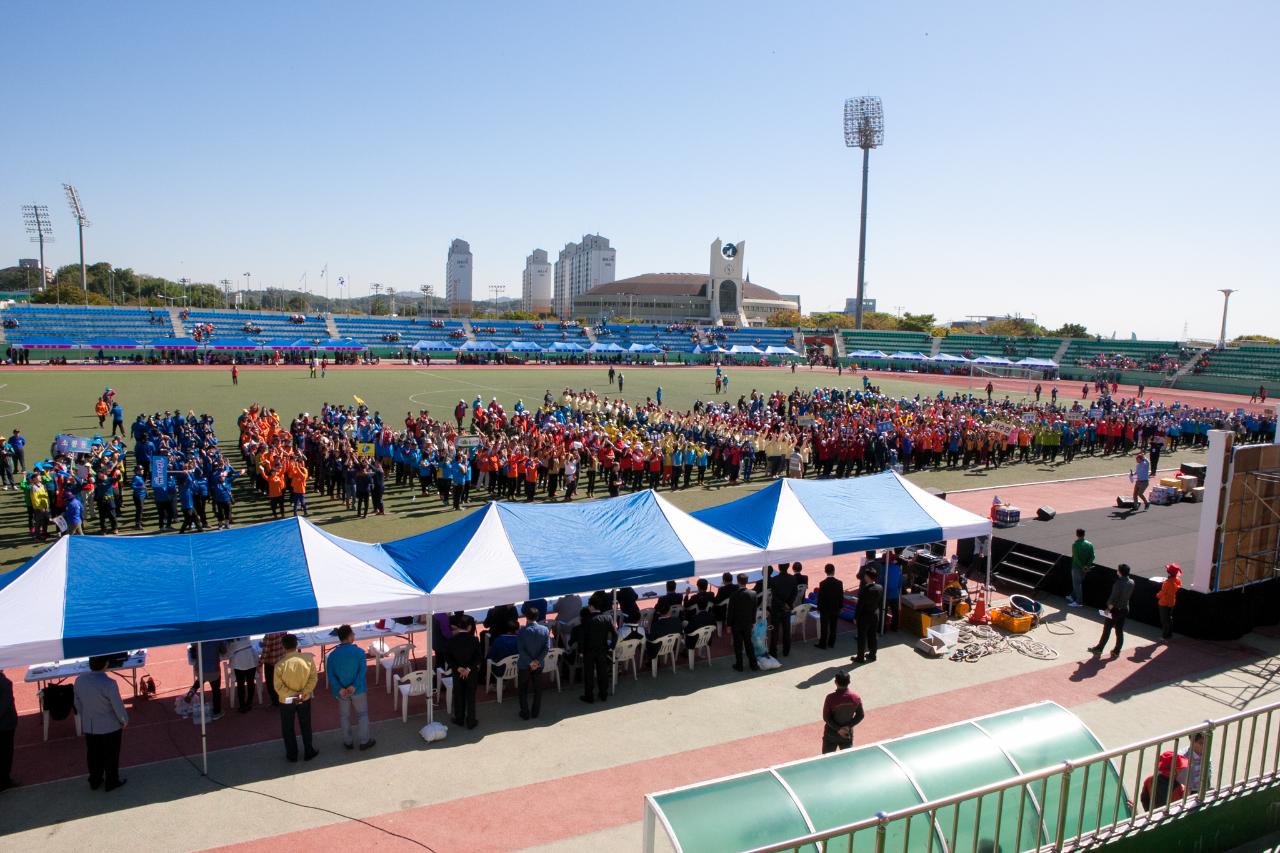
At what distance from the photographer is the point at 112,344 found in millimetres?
57688

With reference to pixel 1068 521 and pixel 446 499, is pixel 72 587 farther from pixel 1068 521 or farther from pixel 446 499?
pixel 1068 521

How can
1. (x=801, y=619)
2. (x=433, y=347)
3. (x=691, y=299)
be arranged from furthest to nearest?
(x=691, y=299), (x=433, y=347), (x=801, y=619)

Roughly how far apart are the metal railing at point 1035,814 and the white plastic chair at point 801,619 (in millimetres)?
5616

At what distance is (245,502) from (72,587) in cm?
1197

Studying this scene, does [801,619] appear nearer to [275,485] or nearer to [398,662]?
[398,662]

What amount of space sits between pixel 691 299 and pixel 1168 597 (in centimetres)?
14808

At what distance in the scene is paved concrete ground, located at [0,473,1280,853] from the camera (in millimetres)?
6812

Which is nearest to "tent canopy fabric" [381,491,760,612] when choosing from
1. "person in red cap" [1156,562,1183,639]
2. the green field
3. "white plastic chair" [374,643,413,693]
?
"white plastic chair" [374,643,413,693]

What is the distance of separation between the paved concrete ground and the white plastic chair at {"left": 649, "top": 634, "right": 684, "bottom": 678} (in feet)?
0.59

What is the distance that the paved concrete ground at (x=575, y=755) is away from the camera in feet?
22.4

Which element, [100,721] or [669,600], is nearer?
[100,721]

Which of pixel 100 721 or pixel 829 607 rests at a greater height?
pixel 100 721

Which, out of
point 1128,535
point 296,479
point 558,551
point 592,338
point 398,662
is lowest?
point 398,662

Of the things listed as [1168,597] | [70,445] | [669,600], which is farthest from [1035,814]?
[70,445]
